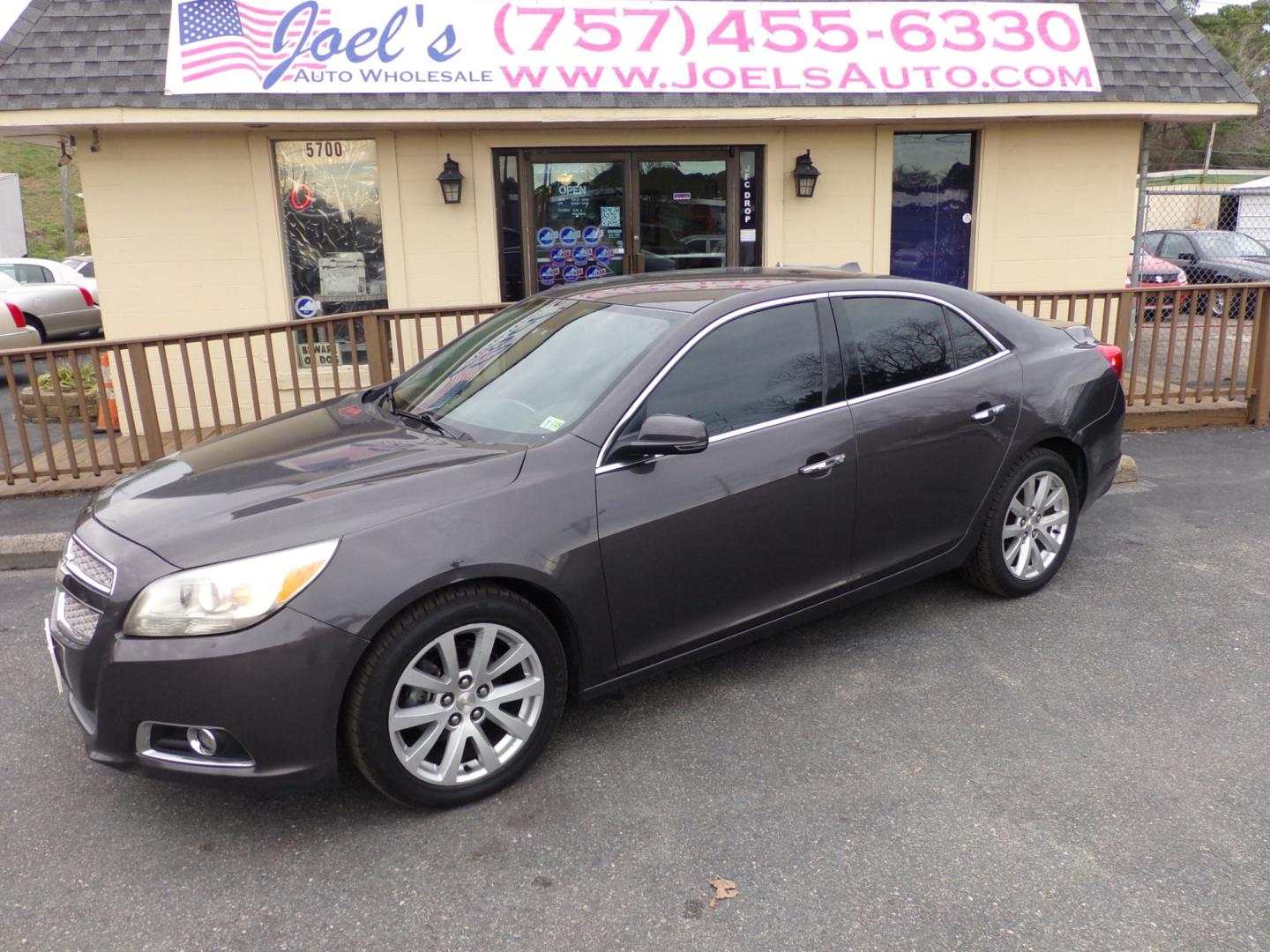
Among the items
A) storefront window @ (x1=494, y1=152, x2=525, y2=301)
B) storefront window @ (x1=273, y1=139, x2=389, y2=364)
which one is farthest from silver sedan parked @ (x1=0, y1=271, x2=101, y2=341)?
storefront window @ (x1=494, y1=152, x2=525, y2=301)

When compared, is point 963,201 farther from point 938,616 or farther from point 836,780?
point 836,780

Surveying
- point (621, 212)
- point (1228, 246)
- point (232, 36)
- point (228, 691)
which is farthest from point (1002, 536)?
point (1228, 246)

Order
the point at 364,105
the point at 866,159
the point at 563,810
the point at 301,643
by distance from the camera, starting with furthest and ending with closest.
Result: the point at 866,159, the point at 364,105, the point at 563,810, the point at 301,643

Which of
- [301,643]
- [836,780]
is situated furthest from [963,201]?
[301,643]

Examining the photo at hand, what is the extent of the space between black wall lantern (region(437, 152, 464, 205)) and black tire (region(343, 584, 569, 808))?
647 centimetres

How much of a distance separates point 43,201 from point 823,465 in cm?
5214

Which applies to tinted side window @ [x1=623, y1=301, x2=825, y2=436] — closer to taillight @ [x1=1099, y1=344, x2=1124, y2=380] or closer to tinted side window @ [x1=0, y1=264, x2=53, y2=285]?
taillight @ [x1=1099, y1=344, x2=1124, y2=380]

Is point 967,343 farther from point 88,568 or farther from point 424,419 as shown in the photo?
point 88,568

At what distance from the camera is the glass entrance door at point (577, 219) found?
30.8 feet

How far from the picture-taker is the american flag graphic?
26.6 ft

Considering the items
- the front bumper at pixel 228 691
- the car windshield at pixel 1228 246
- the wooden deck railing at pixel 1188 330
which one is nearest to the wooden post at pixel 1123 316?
the wooden deck railing at pixel 1188 330

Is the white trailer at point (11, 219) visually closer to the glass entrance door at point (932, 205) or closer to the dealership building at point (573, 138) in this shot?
the dealership building at point (573, 138)

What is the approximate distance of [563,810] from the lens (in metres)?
3.34

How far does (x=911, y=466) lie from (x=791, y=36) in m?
5.95
